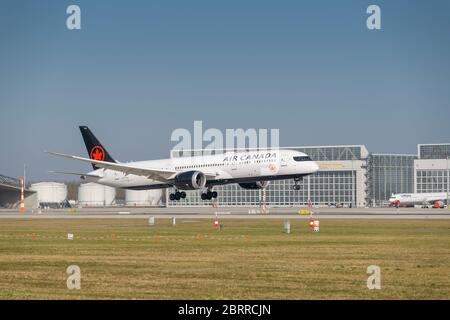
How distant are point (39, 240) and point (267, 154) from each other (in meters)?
45.5

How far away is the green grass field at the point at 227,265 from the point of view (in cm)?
2150

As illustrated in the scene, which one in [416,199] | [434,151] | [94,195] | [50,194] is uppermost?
[434,151]

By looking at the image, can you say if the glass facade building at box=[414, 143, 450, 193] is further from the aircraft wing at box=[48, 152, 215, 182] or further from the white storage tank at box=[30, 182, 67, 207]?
the aircraft wing at box=[48, 152, 215, 182]

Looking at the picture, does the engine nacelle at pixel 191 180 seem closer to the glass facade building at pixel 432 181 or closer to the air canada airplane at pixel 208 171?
the air canada airplane at pixel 208 171

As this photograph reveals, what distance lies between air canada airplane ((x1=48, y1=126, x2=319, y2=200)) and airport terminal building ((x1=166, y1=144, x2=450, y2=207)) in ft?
198

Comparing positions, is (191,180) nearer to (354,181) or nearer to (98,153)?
(98,153)

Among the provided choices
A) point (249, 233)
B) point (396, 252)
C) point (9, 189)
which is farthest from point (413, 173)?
point (396, 252)

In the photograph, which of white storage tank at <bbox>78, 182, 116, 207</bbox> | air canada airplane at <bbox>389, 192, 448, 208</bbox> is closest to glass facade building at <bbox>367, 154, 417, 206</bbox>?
air canada airplane at <bbox>389, 192, 448, 208</bbox>

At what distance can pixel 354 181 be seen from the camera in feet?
545

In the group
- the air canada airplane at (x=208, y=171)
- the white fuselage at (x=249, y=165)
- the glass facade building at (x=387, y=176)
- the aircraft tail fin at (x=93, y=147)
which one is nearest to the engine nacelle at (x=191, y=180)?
the air canada airplane at (x=208, y=171)

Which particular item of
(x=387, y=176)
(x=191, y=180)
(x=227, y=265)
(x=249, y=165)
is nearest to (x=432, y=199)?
(x=387, y=176)

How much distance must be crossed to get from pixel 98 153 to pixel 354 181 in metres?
76.5

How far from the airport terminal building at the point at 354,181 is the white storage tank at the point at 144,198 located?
68.9ft
